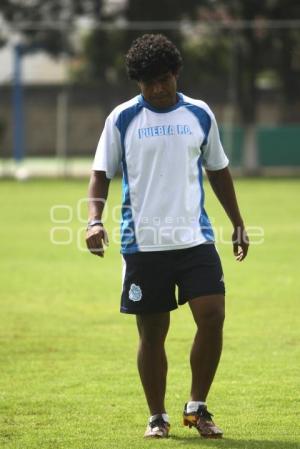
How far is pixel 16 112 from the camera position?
3266cm

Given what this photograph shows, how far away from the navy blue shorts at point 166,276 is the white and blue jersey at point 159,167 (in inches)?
2.0

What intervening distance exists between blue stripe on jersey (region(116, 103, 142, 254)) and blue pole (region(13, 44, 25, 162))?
85.4ft

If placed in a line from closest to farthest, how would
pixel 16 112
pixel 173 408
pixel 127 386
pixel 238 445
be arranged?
1. pixel 238 445
2. pixel 173 408
3. pixel 127 386
4. pixel 16 112

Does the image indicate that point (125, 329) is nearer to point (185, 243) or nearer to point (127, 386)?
point (127, 386)

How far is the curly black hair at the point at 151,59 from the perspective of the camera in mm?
6078

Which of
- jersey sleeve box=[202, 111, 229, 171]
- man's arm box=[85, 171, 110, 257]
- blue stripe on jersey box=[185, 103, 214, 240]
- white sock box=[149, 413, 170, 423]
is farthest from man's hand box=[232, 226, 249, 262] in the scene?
white sock box=[149, 413, 170, 423]

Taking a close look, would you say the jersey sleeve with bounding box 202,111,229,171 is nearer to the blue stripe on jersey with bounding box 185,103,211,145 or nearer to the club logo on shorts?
the blue stripe on jersey with bounding box 185,103,211,145

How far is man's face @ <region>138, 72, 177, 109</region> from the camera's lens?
611 cm

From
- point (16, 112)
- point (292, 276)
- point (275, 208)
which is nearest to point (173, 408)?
point (292, 276)

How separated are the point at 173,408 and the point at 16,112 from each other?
26.2 m

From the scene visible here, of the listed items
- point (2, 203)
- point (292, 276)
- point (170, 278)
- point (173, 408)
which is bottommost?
point (2, 203)

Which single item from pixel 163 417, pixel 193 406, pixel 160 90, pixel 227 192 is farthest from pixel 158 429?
pixel 160 90

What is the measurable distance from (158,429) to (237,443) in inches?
17.3

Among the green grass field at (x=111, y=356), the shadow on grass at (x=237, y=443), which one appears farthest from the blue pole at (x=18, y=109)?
the shadow on grass at (x=237, y=443)
